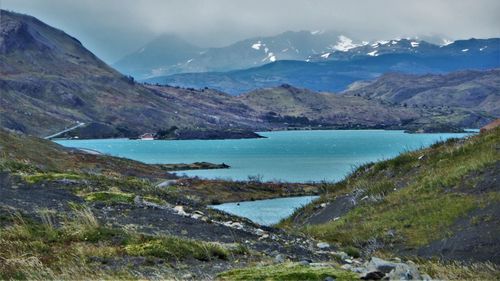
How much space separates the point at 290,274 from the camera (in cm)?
1216

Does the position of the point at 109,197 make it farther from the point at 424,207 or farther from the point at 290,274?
the point at 290,274

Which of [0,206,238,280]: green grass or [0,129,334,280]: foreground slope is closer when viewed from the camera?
[0,206,238,280]: green grass

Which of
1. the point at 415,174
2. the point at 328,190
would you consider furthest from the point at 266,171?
the point at 415,174

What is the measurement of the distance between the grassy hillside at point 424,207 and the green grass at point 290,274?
11.8 meters

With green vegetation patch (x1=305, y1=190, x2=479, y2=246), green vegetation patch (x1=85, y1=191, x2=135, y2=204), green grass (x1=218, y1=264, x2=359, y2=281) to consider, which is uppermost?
green grass (x1=218, y1=264, x2=359, y2=281)

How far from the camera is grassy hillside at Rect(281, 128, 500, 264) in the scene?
25.0m

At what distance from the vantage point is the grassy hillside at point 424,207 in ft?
82.0

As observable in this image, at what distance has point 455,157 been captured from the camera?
3628cm

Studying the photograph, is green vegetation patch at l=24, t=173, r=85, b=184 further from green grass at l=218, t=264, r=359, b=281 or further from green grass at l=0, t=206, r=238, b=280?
green grass at l=218, t=264, r=359, b=281

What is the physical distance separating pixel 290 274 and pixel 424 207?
63.5 feet

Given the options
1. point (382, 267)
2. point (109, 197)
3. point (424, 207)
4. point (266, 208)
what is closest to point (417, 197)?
point (424, 207)

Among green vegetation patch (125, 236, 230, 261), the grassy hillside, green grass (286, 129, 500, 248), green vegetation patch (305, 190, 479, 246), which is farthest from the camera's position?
green grass (286, 129, 500, 248)

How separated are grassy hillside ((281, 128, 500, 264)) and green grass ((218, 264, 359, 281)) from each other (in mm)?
11791

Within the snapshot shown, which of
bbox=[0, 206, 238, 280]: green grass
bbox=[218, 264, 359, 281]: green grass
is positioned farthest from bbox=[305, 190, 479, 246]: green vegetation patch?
bbox=[218, 264, 359, 281]: green grass
